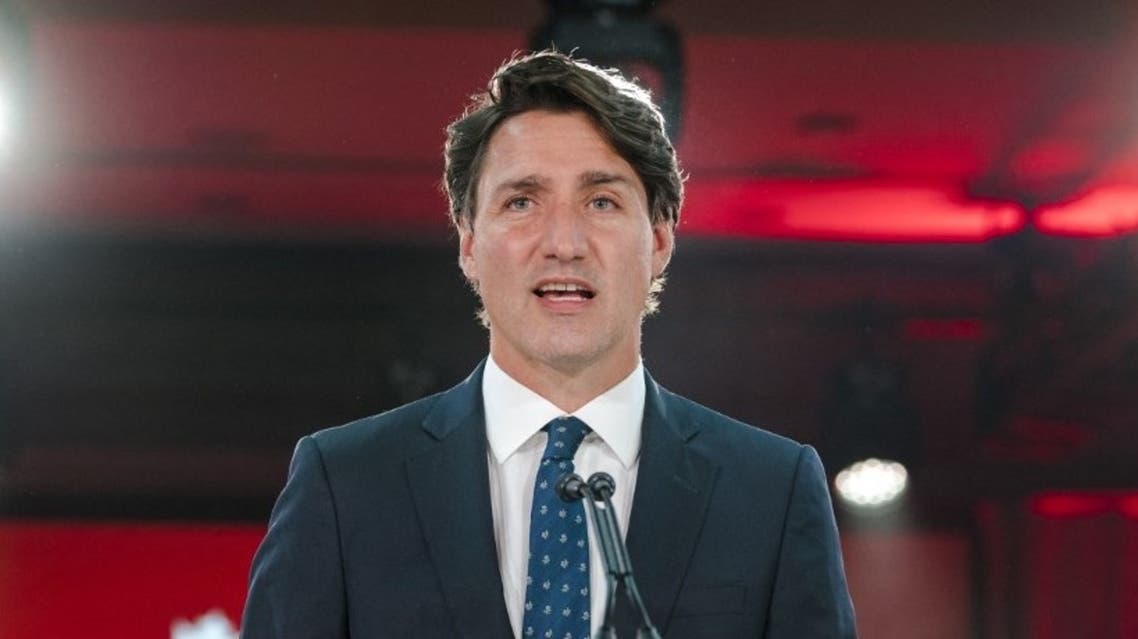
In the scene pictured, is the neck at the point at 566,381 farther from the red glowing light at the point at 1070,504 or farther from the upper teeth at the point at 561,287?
the red glowing light at the point at 1070,504

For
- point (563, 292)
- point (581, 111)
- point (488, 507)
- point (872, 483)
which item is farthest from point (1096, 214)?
point (488, 507)

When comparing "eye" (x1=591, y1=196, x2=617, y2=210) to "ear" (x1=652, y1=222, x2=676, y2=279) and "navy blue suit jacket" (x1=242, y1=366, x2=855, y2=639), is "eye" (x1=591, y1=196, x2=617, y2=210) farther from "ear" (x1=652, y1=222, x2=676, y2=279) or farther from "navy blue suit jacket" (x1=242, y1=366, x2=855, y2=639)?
"navy blue suit jacket" (x1=242, y1=366, x2=855, y2=639)

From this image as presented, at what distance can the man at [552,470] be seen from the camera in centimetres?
177

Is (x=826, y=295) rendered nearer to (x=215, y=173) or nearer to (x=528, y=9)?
(x=528, y=9)

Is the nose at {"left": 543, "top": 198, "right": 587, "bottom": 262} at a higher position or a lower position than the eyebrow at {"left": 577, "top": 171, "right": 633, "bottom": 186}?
lower

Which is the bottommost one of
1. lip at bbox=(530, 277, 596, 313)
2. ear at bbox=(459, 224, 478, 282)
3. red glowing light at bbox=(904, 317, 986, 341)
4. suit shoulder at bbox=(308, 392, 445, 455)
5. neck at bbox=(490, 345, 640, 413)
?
suit shoulder at bbox=(308, 392, 445, 455)

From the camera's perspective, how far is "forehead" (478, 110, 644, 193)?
6.23 ft

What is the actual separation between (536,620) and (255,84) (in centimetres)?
169

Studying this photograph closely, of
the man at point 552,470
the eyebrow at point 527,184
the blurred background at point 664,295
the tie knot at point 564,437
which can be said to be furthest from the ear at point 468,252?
the blurred background at point 664,295

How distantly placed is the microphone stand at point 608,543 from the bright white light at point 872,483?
179 centimetres

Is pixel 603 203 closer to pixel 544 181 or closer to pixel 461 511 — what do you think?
pixel 544 181

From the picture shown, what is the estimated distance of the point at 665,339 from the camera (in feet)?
10.6

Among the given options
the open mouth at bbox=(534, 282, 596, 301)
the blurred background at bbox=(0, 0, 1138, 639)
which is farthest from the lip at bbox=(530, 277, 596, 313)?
the blurred background at bbox=(0, 0, 1138, 639)

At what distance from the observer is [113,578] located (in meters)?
3.12
